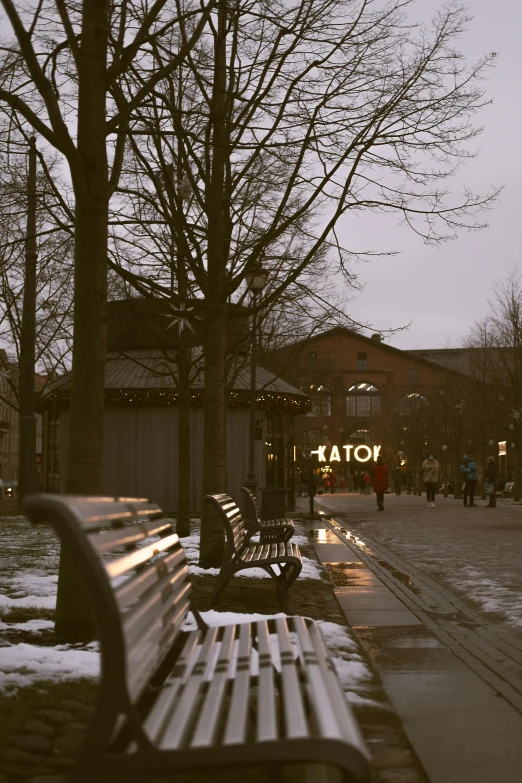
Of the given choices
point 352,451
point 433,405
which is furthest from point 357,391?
point 433,405

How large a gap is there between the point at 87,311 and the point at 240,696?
4.11 metres

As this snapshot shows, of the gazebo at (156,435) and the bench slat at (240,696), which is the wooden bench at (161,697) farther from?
the gazebo at (156,435)

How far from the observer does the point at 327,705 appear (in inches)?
103

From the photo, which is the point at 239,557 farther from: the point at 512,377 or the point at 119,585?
the point at 512,377

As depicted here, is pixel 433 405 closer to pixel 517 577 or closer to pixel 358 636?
pixel 517 577

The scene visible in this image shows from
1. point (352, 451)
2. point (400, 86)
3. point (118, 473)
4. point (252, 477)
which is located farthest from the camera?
point (352, 451)

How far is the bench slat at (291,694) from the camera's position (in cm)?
244

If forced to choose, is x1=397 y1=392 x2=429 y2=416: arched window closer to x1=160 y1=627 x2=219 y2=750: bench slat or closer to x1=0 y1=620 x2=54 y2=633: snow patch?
x1=0 y1=620 x2=54 y2=633: snow patch

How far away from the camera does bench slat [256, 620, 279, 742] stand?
8.10 feet

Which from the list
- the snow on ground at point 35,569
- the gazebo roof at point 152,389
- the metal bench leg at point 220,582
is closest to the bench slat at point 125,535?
the metal bench leg at point 220,582

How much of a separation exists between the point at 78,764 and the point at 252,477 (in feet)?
63.9

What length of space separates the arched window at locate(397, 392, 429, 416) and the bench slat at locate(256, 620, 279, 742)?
78303mm

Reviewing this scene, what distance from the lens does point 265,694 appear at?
280 centimetres

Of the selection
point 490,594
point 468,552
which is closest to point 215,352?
point 490,594
